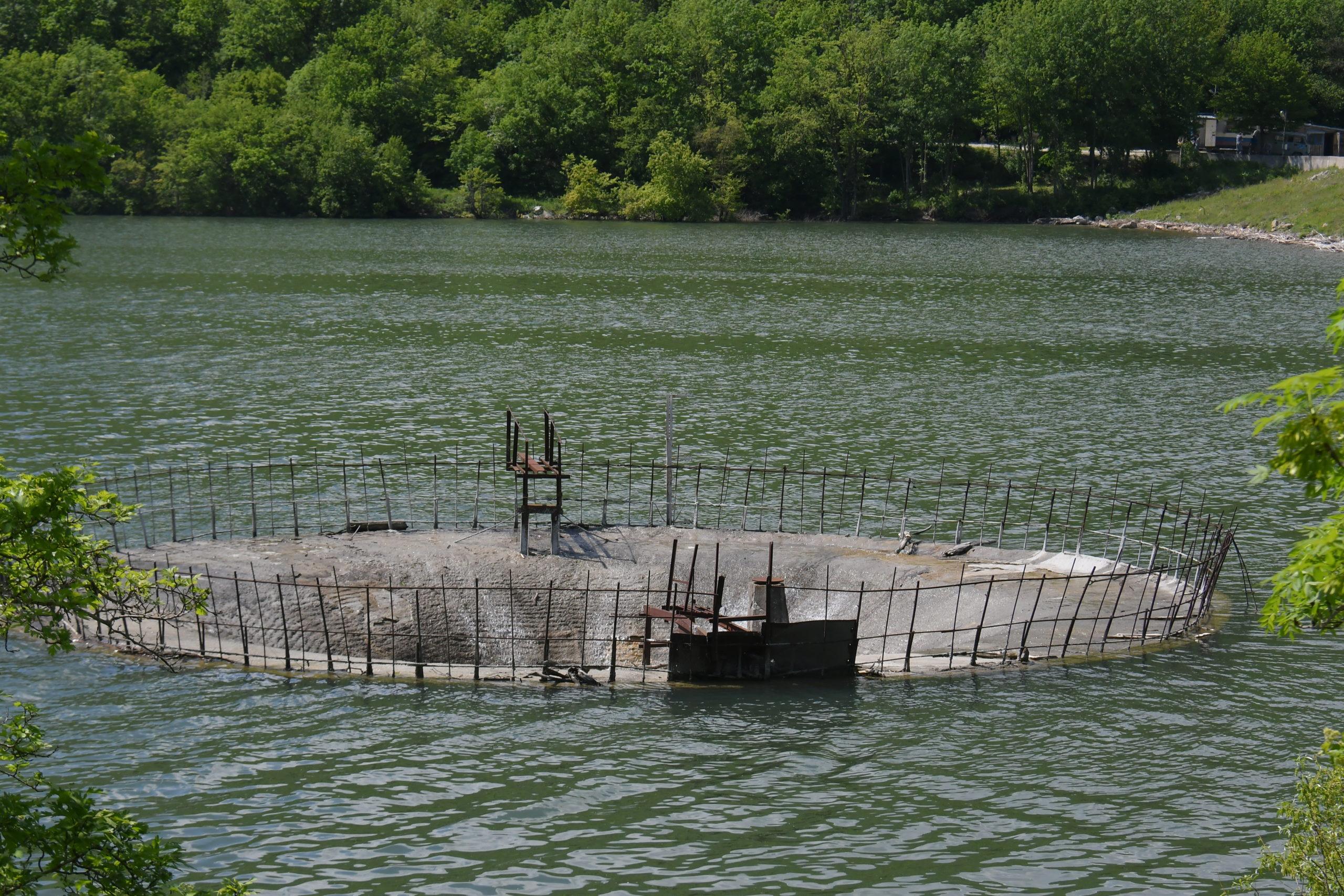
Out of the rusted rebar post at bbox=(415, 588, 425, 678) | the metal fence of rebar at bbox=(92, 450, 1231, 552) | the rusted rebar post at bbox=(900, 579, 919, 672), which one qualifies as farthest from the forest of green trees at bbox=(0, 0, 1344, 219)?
the rusted rebar post at bbox=(415, 588, 425, 678)

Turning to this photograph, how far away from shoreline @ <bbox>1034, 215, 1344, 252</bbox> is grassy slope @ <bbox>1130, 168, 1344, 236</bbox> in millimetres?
1076

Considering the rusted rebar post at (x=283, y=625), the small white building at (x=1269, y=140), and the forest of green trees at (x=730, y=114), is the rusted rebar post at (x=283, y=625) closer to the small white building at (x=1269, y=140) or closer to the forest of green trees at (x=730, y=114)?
the forest of green trees at (x=730, y=114)

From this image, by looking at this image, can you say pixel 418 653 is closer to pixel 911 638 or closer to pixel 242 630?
pixel 242 630

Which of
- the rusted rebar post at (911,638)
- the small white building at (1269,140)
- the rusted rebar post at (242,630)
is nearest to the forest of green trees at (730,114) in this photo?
the small white building at (1269,140)

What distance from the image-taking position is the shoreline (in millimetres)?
137250

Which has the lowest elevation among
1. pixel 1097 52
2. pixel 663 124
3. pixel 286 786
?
pixel 286 786

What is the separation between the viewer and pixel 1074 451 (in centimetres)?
5819

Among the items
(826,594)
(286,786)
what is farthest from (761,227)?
(286,786)

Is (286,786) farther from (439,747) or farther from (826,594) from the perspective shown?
(826,594)

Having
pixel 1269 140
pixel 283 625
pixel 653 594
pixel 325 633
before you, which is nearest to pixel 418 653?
pixel 325 633

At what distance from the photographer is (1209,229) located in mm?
152250

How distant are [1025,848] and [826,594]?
40.4 ft

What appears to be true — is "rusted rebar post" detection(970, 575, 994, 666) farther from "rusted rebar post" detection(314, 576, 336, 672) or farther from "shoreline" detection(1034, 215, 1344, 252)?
"shoreline" detection(1034, 215, 1344, 252)

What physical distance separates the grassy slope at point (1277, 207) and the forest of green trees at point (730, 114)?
266 inches
